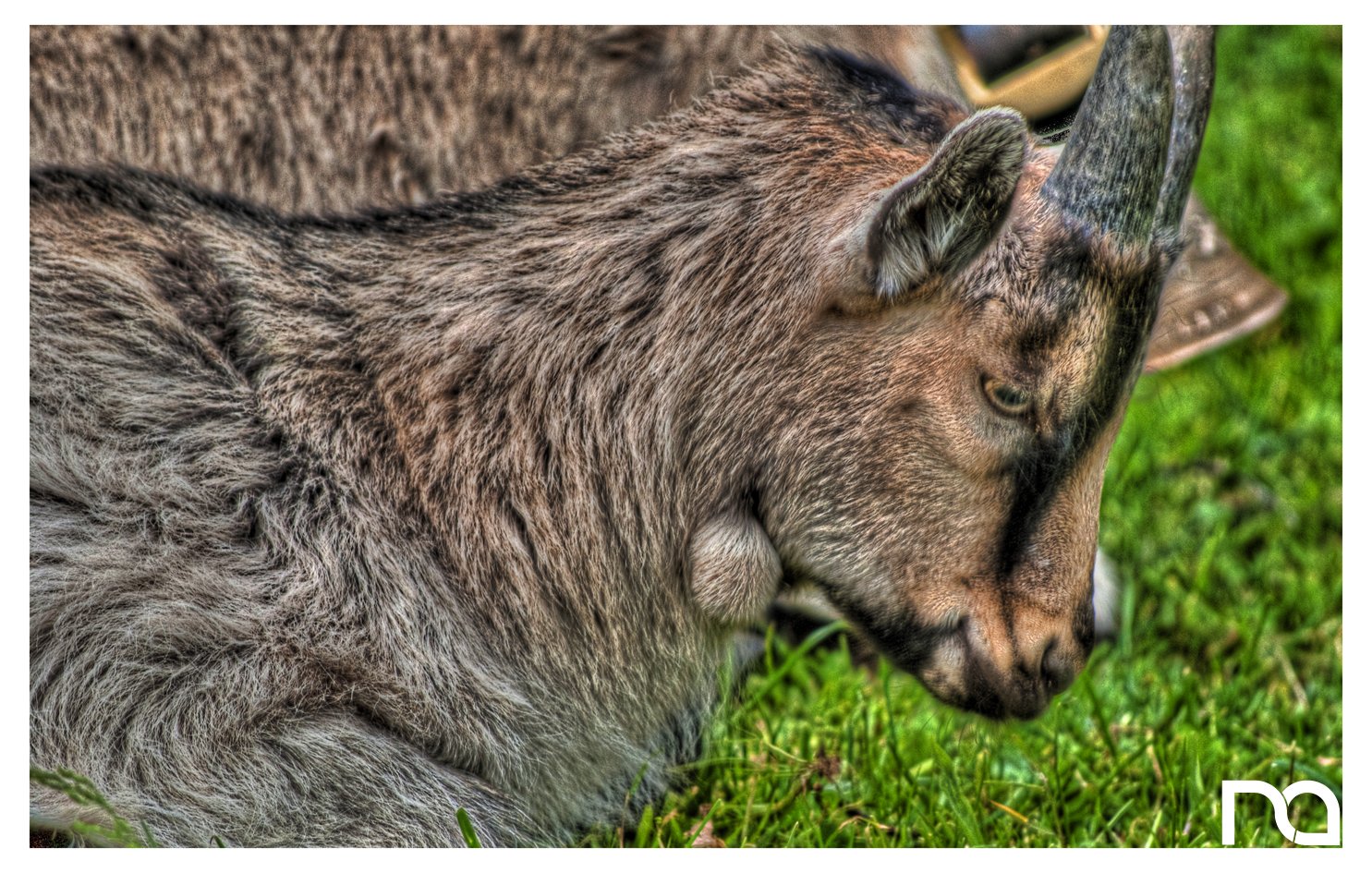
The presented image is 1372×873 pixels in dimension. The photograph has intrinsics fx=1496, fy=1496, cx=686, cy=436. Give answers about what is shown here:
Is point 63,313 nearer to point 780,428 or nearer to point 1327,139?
point 780,428

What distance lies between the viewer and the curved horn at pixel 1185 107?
270 cm

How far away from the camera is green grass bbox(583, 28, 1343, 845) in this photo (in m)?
3.42

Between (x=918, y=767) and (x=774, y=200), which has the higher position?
(x=774, y=200)

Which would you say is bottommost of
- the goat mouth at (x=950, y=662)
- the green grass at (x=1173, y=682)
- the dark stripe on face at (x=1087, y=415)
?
the green grass at (x=1173, y=682)

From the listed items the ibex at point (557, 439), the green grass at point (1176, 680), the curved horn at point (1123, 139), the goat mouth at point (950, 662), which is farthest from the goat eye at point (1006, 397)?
the green grass at point (1176, 680)

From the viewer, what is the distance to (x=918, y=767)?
3.58 meters

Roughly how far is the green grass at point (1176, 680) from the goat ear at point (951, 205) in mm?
1003

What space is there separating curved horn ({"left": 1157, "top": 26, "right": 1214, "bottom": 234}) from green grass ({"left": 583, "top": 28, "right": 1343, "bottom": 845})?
1146 millimetres

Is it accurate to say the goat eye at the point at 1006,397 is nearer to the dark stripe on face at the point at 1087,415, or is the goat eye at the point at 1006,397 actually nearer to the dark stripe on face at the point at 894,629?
the dark stripe on face at the point at 1087,415

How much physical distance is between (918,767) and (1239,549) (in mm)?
1844

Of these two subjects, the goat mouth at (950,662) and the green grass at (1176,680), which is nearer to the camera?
the goat mouth at (950,662)

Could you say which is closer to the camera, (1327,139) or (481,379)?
(481,379)

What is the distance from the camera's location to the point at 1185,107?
2709 mm

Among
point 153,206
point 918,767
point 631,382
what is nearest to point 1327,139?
point 918,767
